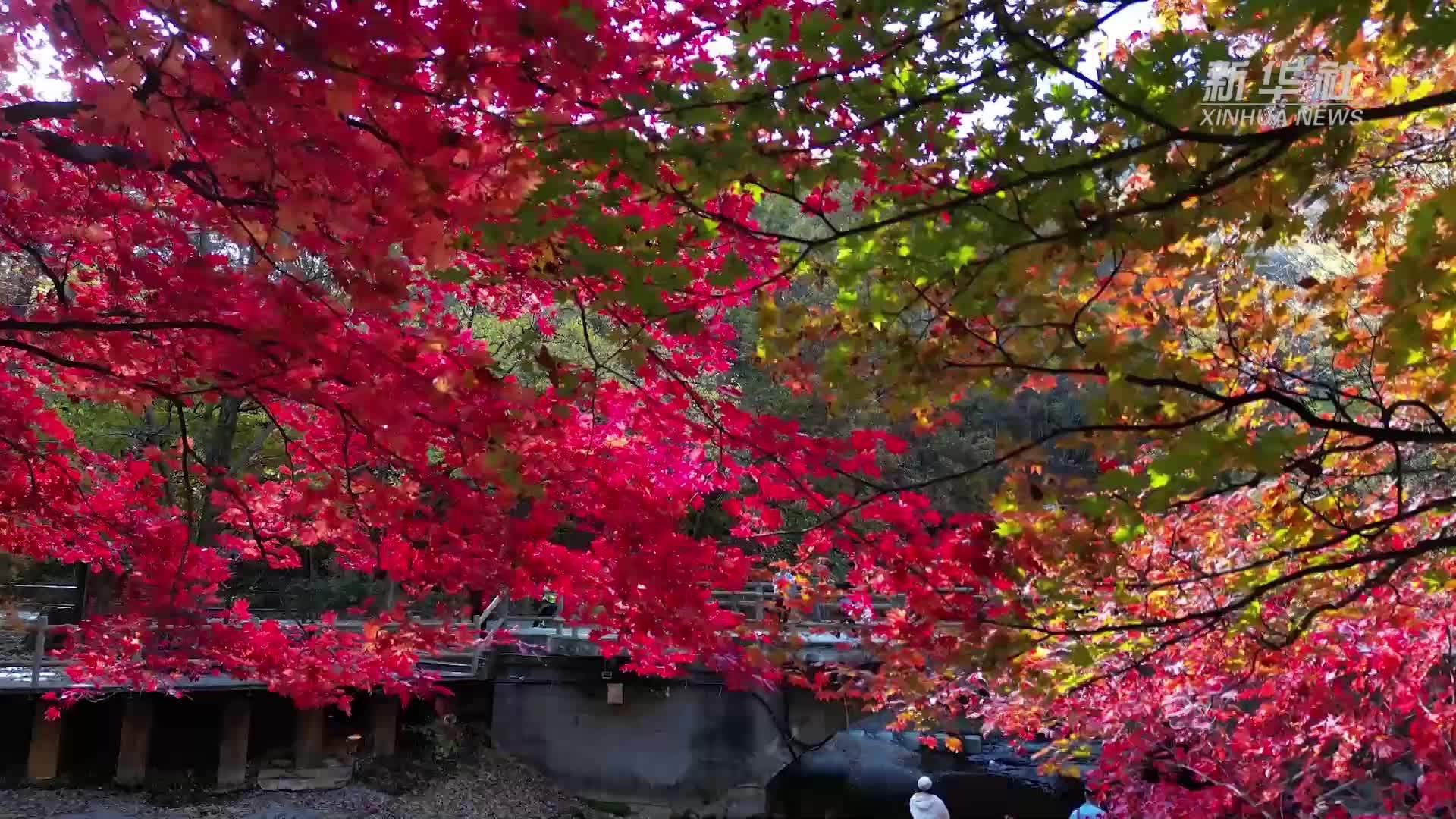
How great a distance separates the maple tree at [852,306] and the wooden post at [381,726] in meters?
8.07

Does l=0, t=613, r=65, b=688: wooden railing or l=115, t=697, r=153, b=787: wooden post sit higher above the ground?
l=0, t=613, r=65, b=688: wooden railing

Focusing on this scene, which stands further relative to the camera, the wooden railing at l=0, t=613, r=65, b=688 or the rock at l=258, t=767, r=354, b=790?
the rock at l=258, t=767, r=354, b=790

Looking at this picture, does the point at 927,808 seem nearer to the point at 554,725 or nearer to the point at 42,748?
the point at 554,725

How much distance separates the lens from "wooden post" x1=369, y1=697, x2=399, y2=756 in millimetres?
14172

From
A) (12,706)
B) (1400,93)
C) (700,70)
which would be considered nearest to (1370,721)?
(1400,93)

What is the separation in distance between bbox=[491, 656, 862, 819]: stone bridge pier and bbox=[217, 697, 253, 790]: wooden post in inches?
138

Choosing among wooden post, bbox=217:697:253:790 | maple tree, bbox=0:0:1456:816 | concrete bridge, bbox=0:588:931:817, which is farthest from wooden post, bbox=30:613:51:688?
maple tree, bbox=0:0:1456:816

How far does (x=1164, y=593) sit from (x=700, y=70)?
382cm

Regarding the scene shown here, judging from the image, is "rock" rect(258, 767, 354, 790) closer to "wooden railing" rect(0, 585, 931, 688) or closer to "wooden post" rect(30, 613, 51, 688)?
"wooden railing" rect(0, 585, 931, 688)

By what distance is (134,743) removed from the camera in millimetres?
12406

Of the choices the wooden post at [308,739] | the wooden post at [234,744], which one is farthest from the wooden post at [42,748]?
the wooden post at [308,739]

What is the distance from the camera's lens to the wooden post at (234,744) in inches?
501

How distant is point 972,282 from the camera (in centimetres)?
290

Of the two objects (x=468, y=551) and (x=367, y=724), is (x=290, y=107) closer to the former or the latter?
(x=468, y=551)
